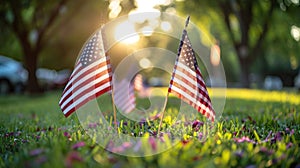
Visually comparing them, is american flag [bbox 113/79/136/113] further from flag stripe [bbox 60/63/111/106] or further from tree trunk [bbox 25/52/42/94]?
tree trunk [bbox 25/52/42/94]

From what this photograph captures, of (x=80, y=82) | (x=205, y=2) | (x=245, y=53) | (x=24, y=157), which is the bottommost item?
(x=24, y=157)

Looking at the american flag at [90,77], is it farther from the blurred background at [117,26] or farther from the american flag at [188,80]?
the blurred background at [117,26]

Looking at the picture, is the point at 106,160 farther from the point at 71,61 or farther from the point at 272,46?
the point at 71,61

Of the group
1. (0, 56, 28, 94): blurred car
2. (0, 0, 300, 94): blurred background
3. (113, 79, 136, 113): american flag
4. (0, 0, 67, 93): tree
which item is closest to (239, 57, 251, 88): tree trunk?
(0, 0, 300, 94): blurred background

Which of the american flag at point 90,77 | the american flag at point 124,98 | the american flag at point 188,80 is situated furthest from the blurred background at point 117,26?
the american flag at point 188,80

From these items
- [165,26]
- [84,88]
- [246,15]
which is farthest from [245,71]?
[84,88]

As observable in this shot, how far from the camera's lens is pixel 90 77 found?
4285mm

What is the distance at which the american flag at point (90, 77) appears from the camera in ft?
14.0

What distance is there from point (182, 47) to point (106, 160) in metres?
1.79

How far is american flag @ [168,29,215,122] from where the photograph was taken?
4176 millimetres

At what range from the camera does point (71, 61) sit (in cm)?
3048

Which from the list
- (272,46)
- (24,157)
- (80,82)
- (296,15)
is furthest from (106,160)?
(272,46)

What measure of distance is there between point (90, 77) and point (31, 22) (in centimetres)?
1500

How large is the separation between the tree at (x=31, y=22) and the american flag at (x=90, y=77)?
1201 cm
